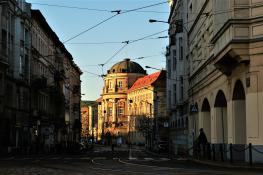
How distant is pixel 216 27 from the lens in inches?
1358

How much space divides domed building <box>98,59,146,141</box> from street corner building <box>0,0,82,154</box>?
323 ft

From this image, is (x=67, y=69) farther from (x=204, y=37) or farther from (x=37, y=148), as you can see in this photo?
(x=204, y=37)

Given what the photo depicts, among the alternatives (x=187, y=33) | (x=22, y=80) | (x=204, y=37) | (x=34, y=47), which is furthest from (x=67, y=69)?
(x=204, y=37)

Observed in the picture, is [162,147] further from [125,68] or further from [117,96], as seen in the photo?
[125,68]

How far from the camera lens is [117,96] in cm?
19062

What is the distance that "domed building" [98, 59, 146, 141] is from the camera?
7446 inches

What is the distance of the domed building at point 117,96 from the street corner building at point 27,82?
9842 cm

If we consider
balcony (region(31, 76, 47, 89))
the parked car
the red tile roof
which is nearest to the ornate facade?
the red tile roof

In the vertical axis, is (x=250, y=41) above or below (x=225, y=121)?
above

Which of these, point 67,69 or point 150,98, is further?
point 150,98

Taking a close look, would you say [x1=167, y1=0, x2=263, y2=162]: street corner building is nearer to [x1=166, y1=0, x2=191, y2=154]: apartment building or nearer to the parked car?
[x1=166, y1=0, x2=191, y2=154]: apartment building

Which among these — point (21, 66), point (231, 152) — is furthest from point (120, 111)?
point (231, 152)

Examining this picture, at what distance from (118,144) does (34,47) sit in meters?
95.1

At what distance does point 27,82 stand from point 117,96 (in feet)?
413
